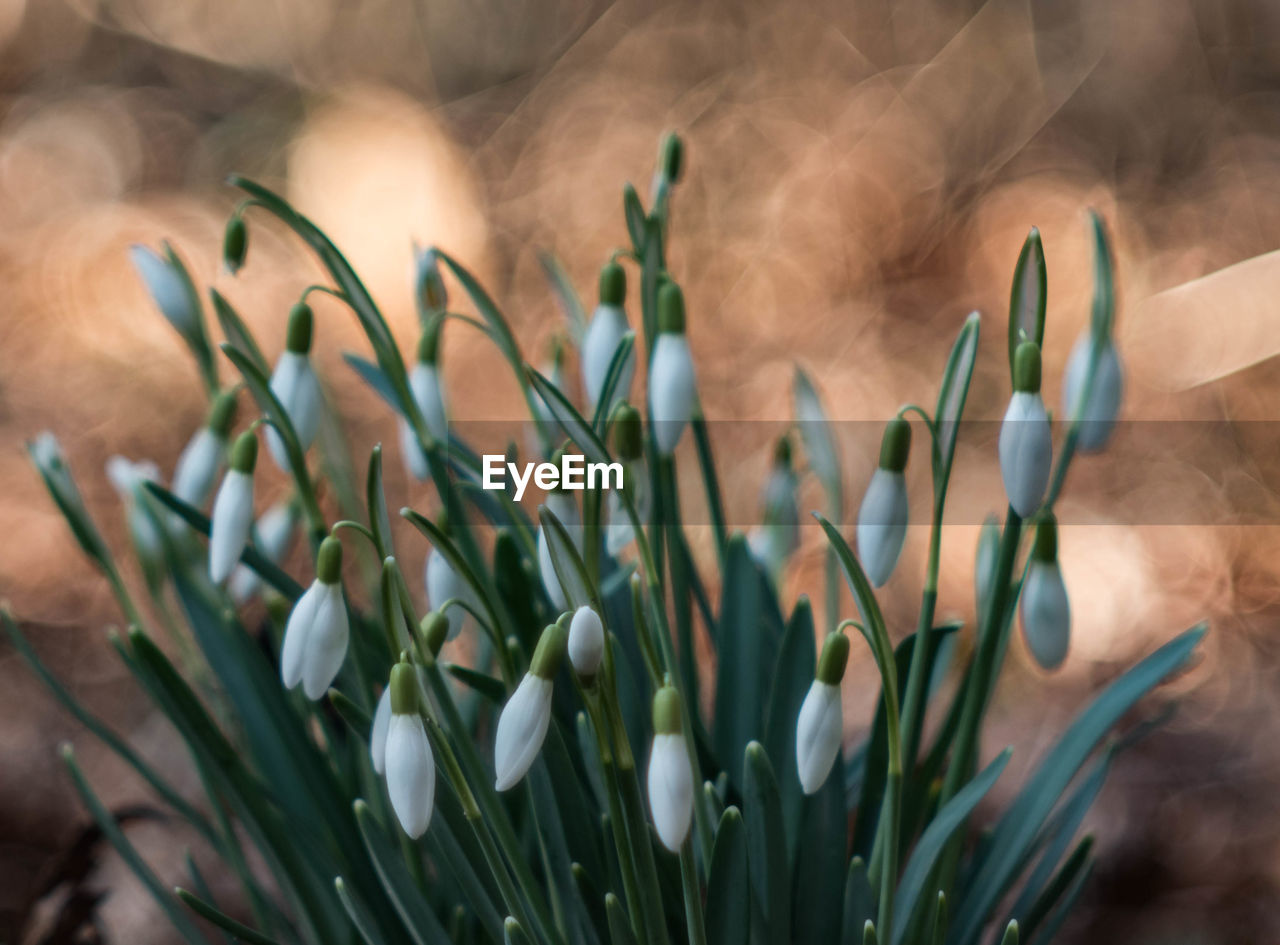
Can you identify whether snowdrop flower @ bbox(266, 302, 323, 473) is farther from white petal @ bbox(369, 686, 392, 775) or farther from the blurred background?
the blurred background

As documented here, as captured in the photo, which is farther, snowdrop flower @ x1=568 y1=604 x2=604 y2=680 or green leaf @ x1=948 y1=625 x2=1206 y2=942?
green leaf @ x1=948 y1=625 x2=1206 y2=942

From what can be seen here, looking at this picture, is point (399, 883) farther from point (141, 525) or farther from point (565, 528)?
point (141, 525)

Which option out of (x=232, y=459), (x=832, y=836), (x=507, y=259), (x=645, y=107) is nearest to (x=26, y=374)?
(x=507, y=259)

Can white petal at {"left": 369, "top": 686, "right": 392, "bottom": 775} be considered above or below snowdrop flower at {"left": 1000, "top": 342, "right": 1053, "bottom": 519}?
below

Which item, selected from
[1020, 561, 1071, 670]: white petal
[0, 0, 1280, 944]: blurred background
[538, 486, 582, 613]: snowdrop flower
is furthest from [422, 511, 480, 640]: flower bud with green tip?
[0, 0, 1280, 944]: blurred background

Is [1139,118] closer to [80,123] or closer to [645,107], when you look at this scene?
[645,107]

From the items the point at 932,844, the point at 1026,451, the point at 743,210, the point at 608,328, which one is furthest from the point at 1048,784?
the point at 743,210
